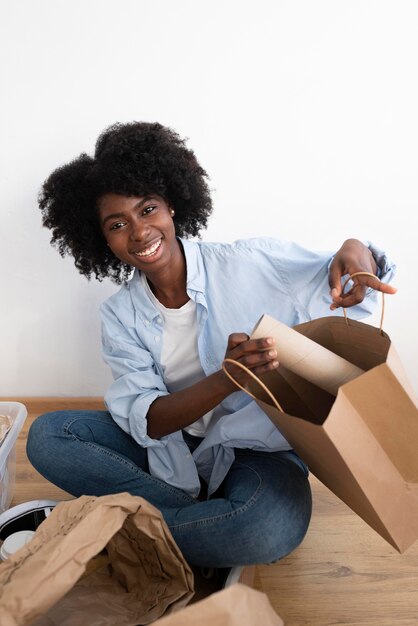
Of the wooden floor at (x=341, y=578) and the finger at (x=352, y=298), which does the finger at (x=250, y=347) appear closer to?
the finger at (x=352, y=298)

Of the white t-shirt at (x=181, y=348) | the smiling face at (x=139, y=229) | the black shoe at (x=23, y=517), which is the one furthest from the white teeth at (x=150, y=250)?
the black shoe at (x=23, y=517)

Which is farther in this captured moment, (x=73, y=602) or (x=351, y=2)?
(x=351, y=2)

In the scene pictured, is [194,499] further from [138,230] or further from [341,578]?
[138,230]

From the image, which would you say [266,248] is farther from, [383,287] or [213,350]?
[383,287]

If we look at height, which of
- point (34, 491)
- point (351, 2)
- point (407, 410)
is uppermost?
point (351, 2)

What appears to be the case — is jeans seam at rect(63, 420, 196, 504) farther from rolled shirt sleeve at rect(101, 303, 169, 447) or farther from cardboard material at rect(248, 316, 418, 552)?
cardboard material at rect(248, 316, 418, 552)

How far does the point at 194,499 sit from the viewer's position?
3.66ft

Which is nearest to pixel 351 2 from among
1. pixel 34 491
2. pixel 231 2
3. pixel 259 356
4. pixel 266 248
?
pixel 231 2

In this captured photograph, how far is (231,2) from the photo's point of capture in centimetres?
140

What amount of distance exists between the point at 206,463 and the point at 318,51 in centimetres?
92

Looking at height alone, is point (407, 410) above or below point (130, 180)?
below

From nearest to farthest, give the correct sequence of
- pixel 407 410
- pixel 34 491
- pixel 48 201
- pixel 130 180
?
pixel 407 410 < pixel 130 180 < pixel 48 201 < pixel 34 491

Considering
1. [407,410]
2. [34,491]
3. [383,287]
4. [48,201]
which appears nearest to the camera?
[407,410]

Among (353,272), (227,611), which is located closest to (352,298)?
(353,272)
